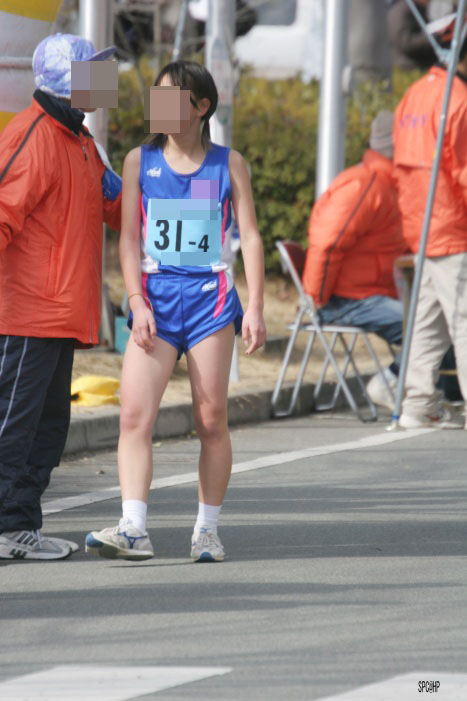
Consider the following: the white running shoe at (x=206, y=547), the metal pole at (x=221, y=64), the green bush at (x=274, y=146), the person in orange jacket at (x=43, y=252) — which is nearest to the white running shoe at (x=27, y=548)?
the person in orange jacket at (x=43, y=252)

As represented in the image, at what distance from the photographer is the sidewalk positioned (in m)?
8.73

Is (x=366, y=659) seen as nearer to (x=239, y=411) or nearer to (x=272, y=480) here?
(x=272, y=480)

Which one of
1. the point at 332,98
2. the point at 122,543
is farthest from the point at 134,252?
the point at 332,98

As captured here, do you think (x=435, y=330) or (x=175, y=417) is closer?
(x=175, y=417)

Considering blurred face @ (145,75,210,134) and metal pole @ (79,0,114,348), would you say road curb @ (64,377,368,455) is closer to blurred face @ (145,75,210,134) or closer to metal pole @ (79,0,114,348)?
metal pole @ (79,0,114,348)

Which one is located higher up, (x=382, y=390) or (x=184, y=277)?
(x=184, y=277)

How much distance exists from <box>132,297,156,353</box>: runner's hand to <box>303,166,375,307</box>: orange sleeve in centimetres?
466

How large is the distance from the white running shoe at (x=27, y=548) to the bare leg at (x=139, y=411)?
369 mm

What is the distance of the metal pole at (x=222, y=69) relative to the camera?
11.1 m

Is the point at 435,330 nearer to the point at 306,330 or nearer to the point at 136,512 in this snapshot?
the point at 306,330

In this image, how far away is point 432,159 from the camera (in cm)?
950

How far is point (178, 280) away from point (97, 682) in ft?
6.09

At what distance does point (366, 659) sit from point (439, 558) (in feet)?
4.93

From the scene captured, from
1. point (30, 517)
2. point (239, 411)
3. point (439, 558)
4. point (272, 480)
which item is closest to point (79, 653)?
point (30, 517)
